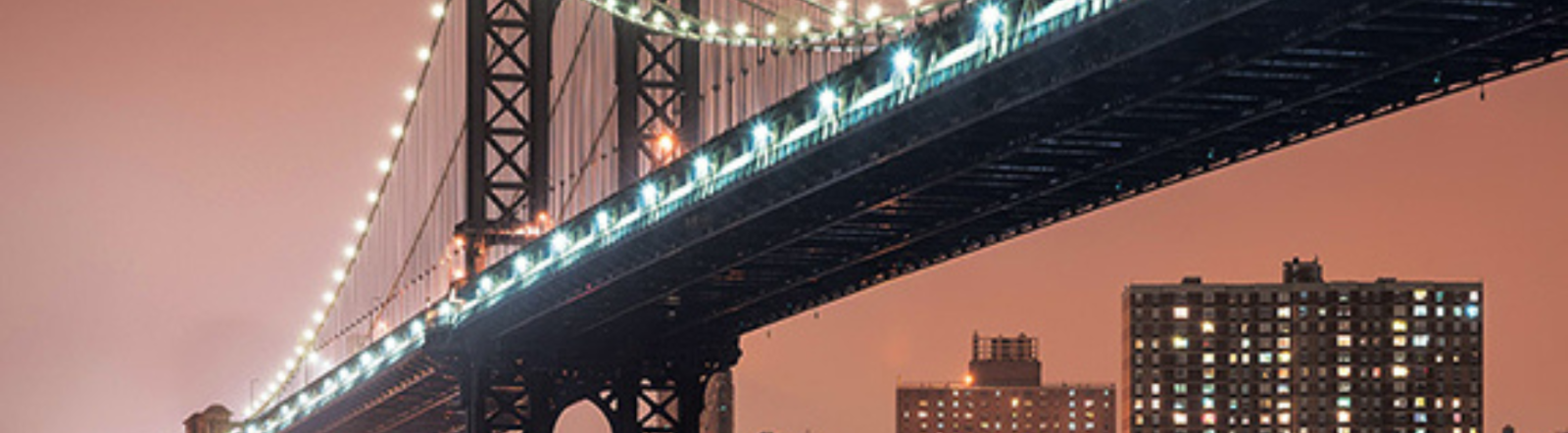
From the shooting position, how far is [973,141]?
199ft

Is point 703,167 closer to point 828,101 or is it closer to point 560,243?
point 828,101

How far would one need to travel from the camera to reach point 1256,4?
1903 inches

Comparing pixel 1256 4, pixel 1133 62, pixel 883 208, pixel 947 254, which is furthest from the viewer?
pixel 947 254

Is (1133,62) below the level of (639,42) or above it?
below

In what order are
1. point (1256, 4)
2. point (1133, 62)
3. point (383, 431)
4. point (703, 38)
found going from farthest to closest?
point (383, 431), point (703, 38), point (1133, 62), point (1256, 4)

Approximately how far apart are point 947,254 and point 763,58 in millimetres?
5799

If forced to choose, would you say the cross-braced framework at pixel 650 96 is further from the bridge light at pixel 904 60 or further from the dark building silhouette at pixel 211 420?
the dark building silhouette at pixel 211 420

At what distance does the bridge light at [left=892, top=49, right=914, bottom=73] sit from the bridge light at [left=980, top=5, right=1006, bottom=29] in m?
3.97

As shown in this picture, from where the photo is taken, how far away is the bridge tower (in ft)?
309

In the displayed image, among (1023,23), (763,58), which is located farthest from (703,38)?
(1023,23)

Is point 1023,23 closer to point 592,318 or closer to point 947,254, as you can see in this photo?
point 947,254

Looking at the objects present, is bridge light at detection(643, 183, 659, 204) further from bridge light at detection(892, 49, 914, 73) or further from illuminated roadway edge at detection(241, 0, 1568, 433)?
bridge light at detection(892, 49, 914, 73)

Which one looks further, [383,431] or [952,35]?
[383,431]

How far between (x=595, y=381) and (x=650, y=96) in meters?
7.69
